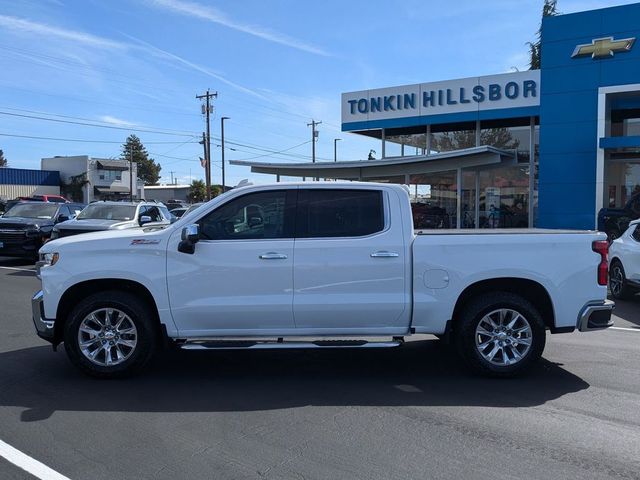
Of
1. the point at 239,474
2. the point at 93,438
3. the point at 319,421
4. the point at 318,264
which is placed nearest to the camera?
the point at 239,474

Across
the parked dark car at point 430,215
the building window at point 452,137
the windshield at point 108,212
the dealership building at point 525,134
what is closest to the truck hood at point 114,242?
the windshield at point 108,212

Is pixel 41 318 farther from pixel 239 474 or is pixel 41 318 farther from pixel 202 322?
pixel 239 474

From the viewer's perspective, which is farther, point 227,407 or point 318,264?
point 318,264

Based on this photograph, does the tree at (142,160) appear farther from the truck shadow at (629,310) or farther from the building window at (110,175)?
the truck shadow at (629,310)

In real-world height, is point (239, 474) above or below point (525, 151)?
below

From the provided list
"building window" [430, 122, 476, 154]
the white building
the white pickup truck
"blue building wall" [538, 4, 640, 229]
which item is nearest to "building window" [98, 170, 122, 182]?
the white building

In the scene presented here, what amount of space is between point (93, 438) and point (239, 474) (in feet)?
4.26

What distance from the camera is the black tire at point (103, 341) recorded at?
573 centimetres

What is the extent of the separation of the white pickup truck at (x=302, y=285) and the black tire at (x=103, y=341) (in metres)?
0.01

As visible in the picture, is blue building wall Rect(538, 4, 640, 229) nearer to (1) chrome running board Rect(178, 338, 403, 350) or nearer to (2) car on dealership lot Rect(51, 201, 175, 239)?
(2) car on dealership lot Rect(51, 201, 175, 239)

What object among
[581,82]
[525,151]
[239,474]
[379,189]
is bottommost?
[239,474]

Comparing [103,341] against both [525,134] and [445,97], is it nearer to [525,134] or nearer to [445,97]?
[445,97]

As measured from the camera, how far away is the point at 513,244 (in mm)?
5777

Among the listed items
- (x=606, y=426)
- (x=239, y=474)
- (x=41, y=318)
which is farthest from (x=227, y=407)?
(x=606, y=426)
